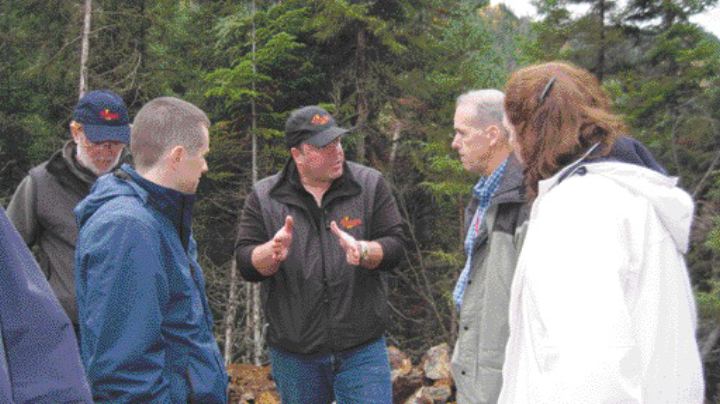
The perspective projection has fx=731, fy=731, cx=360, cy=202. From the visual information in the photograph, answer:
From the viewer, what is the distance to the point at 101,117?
3.79 metres

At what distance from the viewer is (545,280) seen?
5.74ft

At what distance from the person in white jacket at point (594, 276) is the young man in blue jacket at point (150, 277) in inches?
47.6

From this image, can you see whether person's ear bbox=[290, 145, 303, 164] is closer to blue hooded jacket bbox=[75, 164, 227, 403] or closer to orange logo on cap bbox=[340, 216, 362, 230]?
orange logo on cap bbox=[340, 216, 362, 230]

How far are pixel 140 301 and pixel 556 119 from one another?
4.82ft

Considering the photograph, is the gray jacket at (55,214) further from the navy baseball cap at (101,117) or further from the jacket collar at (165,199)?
the jacket collar at (165,199)

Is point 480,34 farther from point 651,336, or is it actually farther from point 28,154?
point 651,336

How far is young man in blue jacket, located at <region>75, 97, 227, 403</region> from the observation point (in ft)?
8.04

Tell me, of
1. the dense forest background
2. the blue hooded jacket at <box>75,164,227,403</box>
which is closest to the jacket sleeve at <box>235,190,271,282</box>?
the blue hooded jacket at <box>75,164,227,403</box>

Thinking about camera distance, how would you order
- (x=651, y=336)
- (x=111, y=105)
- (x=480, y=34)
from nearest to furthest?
(x=651, y=336)
(x=111, y=105)
(x=480, y=34)

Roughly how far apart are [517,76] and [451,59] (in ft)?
43.6

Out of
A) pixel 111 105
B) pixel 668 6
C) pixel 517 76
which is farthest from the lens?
pixel 668 6

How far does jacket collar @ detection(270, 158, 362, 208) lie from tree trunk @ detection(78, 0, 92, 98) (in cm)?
1084

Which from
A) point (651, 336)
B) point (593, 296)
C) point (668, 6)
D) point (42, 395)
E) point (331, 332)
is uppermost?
point (668, 6)

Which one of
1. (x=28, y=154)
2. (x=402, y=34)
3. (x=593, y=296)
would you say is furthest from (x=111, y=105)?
(x=28, y=154)
